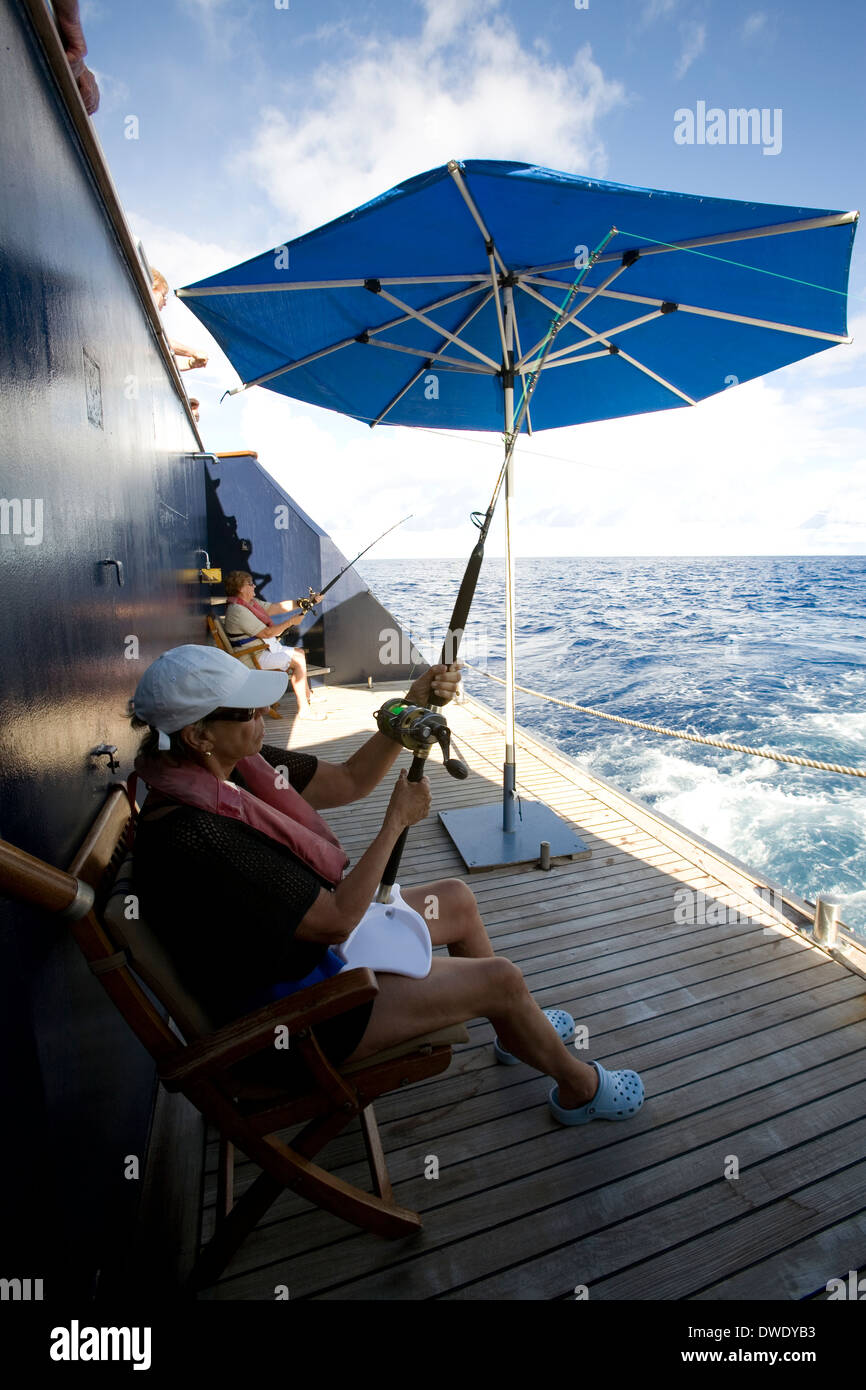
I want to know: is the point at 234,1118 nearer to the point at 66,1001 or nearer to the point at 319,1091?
the point at 319,1091

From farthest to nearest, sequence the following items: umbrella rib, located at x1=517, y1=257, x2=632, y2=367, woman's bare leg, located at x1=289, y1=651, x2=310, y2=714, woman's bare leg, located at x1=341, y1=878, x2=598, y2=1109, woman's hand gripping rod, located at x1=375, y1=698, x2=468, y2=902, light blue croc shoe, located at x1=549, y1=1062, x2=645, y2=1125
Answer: woman's bare leg, located at x1=289, y1=651, x2=310, y2=714 < umbrella rib, located at x1=517, y1=257, x2=632, y2=367 < light blue croc shoe, located at x1=549, y1=1062, x2=645, y2=1125 < woman's hand gripping rod, located at x1=375, y1=698, x2=468, y2=902 < woman's bare leg, located at x1=341, y1=878, x2=598, y2=1109

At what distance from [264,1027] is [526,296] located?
3.28 meters

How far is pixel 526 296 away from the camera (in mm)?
3049

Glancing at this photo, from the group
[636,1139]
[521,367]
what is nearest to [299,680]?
[521,367]

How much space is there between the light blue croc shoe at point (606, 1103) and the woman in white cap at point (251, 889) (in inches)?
3.6

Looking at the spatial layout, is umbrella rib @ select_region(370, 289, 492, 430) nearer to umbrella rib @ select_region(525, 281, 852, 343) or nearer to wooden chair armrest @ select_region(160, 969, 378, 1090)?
umbrella rib @ select_region(525, 281, 852, 343)

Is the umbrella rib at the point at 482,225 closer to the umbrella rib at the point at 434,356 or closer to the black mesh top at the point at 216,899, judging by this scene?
the umbrella rib at the point at 434,356

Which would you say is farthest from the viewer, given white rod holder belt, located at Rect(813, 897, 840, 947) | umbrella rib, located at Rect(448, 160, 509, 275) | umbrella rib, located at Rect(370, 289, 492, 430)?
umbrella rib, located at Rect(370, 289, 492, 430)

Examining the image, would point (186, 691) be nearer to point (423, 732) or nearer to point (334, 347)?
point (423, 732)

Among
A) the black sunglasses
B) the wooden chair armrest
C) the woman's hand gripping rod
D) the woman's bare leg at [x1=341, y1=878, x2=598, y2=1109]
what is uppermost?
the black sunglasses

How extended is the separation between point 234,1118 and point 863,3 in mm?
5827

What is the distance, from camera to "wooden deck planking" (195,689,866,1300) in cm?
144

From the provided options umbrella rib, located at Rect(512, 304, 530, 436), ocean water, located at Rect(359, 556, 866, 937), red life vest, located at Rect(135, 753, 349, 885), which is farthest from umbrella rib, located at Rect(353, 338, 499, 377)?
ocean water, located at Rect(359, 556, 866, 937)

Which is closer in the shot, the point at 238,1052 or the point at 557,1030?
the point at 238,1052
